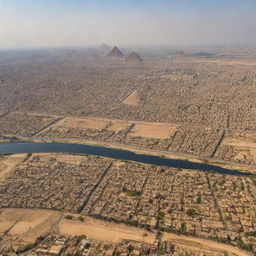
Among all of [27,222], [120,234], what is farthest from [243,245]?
[27,222]

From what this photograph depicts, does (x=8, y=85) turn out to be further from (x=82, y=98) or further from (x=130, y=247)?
(x=130, y=247)

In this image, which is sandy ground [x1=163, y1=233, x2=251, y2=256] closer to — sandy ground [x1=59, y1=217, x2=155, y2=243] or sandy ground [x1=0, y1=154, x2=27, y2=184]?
sandy ground [x1=59, y1=217, x2=155, y2=243]

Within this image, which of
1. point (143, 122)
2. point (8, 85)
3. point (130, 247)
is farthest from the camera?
point (8, 85)

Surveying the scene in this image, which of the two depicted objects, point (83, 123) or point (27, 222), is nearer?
point (27, 222)

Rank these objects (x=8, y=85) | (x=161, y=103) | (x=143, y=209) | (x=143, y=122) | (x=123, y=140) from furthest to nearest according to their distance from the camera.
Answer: (x=8, y=85), (x=161, y=103), (x=143, y=122), (x=123, y=140), (x=143, y=209)

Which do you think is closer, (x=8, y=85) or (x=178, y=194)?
(x=178, y=194)

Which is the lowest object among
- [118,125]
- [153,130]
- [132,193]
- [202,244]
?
[202,244]

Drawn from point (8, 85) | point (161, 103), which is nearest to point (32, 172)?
point (161, 103)

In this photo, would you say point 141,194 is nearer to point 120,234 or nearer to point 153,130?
point 120,234
